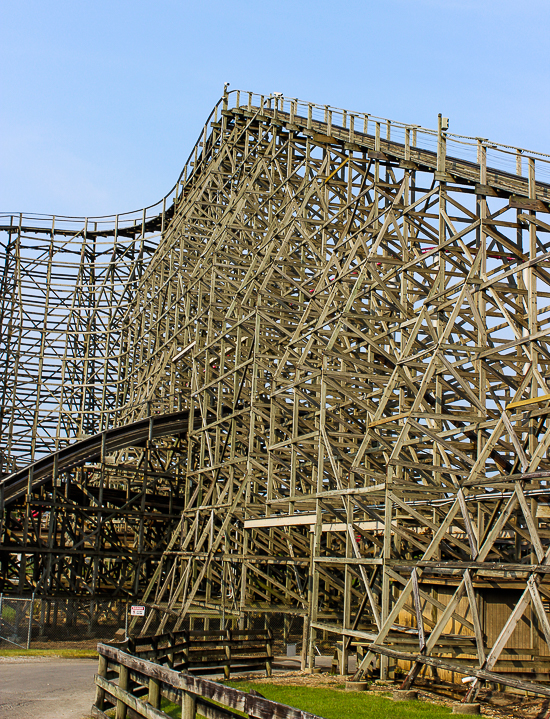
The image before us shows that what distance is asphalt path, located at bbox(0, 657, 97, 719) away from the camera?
1044cm

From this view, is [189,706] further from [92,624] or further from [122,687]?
[92,624]

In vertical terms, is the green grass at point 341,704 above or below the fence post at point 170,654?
below

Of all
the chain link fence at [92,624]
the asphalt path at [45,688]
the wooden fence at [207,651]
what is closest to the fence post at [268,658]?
the wooden fence at [207,651]

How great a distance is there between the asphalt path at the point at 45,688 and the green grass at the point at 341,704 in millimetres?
1424

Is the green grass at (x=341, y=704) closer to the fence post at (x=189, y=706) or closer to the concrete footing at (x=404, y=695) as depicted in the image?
the concrete footing at (x=404, y=695)

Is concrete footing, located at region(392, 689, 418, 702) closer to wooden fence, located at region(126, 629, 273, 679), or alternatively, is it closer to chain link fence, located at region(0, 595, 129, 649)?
wooden fence, located at region(126, 629, 273, 679)

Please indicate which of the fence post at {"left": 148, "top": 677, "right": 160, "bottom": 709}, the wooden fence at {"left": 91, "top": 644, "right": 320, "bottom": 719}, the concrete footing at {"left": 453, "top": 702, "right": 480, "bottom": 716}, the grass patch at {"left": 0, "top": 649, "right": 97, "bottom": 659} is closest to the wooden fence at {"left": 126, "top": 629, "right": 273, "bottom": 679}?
→ the wooden fence at {"left": 91, "top": 644, "right": 320, "bottom": 719}

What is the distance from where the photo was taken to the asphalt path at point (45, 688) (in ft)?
34.2

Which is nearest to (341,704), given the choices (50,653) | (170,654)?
(170,654)

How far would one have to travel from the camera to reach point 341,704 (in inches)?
424

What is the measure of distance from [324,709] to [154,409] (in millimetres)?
20788

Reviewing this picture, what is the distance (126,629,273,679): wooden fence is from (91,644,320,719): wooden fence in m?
1.17

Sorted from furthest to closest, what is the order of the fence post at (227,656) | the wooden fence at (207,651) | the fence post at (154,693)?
the fence post at (227,656), the wooden fence at (207,651), the fence post at (154,693)

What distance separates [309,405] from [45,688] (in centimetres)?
1215
